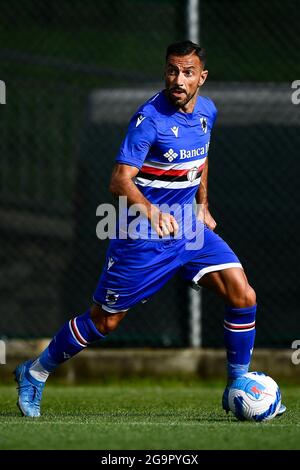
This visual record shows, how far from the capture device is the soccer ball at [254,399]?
21.8 feet

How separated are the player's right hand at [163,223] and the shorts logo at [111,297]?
62 cm

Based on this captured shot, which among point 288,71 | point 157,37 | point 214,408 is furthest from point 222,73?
point 214,408

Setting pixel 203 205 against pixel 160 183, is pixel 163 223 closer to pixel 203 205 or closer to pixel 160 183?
pixel 160 183

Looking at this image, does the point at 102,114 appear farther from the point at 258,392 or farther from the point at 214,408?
the point at 258,392

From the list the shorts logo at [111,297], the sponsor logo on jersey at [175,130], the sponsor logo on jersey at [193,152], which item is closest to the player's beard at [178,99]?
the sponsor logo on jersey at [175,130]

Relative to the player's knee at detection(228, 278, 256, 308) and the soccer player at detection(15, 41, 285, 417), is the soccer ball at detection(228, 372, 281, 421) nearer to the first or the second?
the soccer player at detection(15, 41, 285, 417)

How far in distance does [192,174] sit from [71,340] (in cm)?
122

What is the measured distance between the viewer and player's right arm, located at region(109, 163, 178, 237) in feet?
21.7

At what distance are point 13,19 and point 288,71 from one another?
2.97m

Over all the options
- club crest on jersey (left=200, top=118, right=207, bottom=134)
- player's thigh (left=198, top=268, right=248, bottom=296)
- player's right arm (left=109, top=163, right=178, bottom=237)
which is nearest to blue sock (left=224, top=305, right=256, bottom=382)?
player's thigh (left=198, top=268, right=248, bottom=296)

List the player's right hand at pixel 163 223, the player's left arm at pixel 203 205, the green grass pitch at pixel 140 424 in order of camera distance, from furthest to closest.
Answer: the player's left arm at pixel 203 205, the player's right hand at pixel 163 223, the green grass pitch at pixel 140 424

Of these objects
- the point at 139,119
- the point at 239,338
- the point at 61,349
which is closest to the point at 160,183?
the point at 139,119

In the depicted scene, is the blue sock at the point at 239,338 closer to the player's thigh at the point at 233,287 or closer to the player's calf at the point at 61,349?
the player's thigh at the point at 233,287

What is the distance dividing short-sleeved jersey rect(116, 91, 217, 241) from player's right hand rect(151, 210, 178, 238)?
0.33 meters
